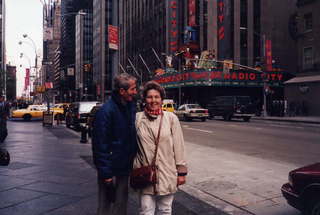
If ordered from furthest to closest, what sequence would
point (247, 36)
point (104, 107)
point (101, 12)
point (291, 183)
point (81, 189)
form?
point (101, 12) < point (247, 36) < point (81, 189) < point (291, 183) < point (104, 107)

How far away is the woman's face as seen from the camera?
11.8 ft

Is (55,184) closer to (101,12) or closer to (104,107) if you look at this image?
(104,107)

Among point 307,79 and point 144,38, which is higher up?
point 144,38

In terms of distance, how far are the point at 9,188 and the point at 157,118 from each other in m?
4.14

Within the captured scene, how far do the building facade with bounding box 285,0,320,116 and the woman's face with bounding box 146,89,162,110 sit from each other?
3599 cm

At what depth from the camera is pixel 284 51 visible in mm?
53969

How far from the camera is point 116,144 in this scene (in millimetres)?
3434

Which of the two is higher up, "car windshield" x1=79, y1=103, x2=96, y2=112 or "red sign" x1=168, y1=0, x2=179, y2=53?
"red sign" x1=168, y1=0, x2=179, y2=53

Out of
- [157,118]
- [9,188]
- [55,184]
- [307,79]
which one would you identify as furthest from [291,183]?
[307,79]

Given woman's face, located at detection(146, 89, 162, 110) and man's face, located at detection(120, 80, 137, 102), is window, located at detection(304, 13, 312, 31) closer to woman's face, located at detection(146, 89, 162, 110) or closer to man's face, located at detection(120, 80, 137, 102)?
woman's face, located at detection(146, 89, 162, 110)

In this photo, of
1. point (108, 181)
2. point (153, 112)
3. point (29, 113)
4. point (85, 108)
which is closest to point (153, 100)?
point (153, 112)

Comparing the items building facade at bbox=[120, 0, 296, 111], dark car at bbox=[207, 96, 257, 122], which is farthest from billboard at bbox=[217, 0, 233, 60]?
dark car at bbox=[207, 96, 257, 122]

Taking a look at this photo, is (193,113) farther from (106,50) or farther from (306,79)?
(106,50)

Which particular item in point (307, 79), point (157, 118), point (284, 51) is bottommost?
point (157, 118)
